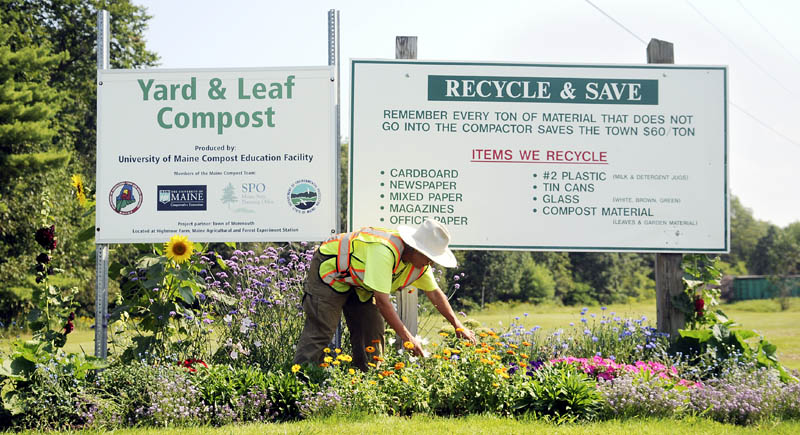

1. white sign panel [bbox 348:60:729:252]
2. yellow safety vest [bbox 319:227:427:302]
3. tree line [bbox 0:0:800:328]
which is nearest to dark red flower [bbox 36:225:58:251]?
yellow safety vest [bbox 319:227:427:302]

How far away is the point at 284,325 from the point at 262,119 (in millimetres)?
2143

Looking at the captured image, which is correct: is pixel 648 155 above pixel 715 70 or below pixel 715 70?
below

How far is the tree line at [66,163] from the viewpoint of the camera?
2219 centimetres

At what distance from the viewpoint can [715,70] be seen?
7164 millimetres

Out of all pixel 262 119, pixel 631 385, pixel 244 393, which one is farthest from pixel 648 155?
pixel 244 393

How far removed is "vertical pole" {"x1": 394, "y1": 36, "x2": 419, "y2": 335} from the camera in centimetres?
691

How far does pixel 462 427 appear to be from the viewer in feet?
15.5

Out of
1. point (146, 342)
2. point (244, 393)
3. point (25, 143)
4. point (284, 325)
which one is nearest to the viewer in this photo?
point (244, 393)

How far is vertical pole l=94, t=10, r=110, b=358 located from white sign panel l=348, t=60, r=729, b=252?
2.58m

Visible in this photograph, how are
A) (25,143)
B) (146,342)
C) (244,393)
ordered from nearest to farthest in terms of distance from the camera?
1. (244,393)
2. (146,342)
3. (25,143)

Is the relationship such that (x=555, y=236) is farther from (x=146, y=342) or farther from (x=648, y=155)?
(x=146, y=342)

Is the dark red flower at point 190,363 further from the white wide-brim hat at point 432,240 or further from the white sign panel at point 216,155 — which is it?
the white wide-brim hat at point 432,240

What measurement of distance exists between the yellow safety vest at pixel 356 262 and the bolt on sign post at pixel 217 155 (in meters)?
0.86

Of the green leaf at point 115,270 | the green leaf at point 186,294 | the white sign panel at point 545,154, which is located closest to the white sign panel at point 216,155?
the green leaf at point 115,270
